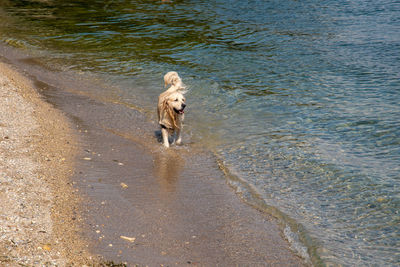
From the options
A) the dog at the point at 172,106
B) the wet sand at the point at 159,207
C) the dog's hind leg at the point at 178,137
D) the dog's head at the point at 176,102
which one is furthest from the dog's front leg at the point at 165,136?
the dog's head at the point at 176,102

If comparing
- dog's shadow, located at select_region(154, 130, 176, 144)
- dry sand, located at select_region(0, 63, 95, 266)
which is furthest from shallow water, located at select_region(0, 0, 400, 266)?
dry sand, located at select_region(0, 63, 95, 266)

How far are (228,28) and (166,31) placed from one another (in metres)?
2.36

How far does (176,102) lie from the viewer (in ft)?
25.9

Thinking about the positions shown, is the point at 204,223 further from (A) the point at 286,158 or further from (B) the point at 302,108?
(B) the point at 302,108

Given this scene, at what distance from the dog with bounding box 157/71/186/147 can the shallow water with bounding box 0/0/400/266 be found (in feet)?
2.22

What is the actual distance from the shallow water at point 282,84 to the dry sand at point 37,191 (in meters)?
2.38

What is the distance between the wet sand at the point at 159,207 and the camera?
504cm

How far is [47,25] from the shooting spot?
19.9 metres

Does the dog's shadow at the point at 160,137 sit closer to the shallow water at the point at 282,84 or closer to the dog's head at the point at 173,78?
the shallow water at the point at 282,84

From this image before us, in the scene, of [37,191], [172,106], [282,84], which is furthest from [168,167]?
[282,84]

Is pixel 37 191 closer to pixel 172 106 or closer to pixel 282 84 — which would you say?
pixel 172 106

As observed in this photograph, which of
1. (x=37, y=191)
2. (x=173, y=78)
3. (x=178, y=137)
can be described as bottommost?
(x=178, y=137)

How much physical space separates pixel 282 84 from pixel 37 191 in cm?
750

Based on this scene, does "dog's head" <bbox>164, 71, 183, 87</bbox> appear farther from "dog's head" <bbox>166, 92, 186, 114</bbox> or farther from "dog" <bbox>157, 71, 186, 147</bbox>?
"dog's head" <bbox>166, 92, 186, 114</bbox>
